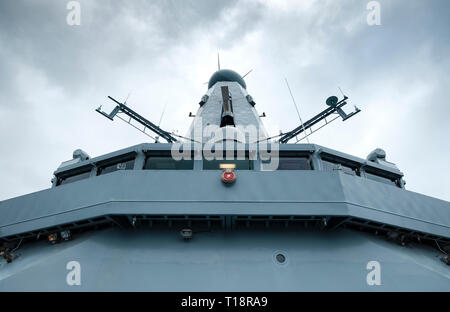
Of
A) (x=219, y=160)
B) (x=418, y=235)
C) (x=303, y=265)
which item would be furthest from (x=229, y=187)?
(x=418, y=235)

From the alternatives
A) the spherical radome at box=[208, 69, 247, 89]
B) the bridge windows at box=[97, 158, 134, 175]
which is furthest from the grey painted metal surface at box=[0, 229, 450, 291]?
the spherical radome at box=[208, 69, 247, 89]

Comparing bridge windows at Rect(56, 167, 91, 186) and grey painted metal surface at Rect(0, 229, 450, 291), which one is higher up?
bridge windows at Rect(56, 167, 91, 186)

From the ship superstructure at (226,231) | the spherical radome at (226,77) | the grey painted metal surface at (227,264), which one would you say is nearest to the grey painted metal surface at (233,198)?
the ship superstructure at (226,231)

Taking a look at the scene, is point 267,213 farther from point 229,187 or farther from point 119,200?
point 119,200

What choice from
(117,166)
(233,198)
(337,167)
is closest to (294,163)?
(337,167)

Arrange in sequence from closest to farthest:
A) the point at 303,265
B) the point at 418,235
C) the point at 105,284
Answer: the point at 105,284, the point at 303,265, the point at 418,235

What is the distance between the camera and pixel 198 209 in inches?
234

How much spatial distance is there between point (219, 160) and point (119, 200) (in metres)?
2.94

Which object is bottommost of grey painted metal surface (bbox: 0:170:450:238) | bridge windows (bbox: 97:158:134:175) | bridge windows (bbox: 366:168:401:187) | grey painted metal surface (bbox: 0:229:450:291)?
grey painted metal surface (bbox: 0:229:450:291)

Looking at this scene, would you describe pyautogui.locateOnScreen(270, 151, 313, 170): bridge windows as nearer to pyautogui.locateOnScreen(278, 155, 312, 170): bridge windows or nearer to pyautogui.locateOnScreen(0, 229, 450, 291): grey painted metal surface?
pyautogui.locateOnScreen(278, 155, 312, 170): bridge windows

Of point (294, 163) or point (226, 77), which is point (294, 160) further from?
point (226, 77)

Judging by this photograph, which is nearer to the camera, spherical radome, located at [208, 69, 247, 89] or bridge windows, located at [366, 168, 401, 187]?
bridge windows, located at [366, 168, 401, 187]

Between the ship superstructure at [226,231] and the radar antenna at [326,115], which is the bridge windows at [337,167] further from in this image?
the radar antenna at [326,115]

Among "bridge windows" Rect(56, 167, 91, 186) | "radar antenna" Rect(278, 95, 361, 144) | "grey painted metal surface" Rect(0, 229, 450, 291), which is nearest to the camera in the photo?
"grey painted metal surface" Rect(0, 229, 450, 291)
